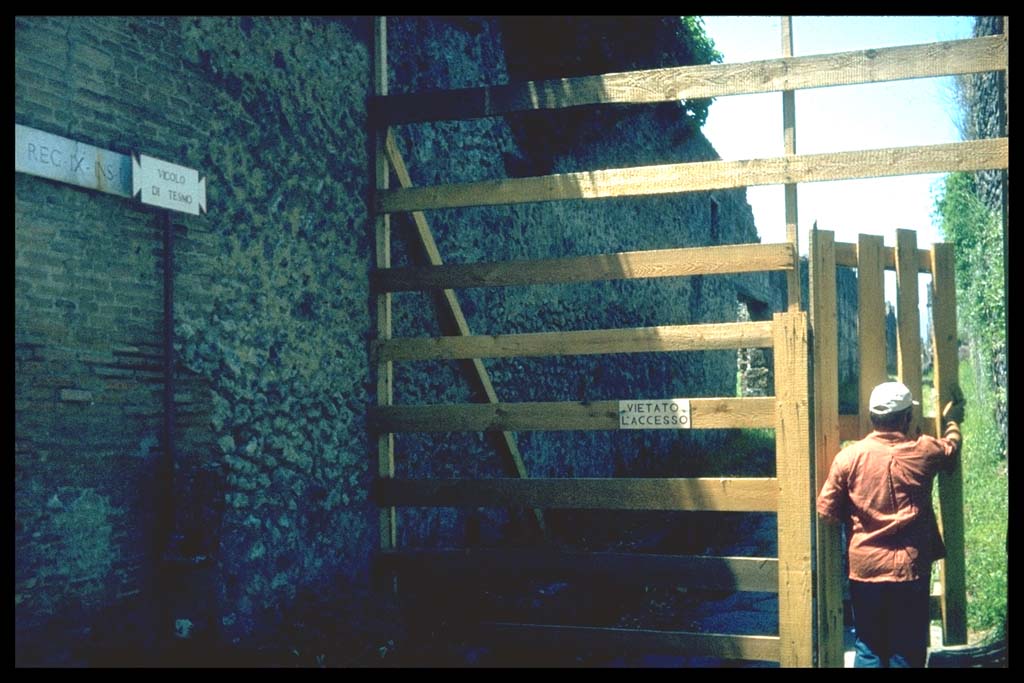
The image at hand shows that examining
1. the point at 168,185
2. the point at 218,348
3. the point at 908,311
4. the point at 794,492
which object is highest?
the point at 168,185

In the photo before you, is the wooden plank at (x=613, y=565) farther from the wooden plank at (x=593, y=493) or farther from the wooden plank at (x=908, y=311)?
the wooden plank at (x=908, y=311)

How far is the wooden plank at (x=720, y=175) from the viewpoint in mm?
5609

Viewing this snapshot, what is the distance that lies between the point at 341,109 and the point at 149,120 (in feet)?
5.35

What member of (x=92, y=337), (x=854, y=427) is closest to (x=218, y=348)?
(x=92, y=337)

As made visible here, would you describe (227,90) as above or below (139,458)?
above

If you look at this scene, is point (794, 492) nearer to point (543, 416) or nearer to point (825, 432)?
point (825, 432)

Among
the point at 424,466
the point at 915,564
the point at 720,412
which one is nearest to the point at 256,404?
the point at 424,466

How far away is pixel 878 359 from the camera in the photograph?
5469mm

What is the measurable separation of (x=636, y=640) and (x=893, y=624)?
1.38m

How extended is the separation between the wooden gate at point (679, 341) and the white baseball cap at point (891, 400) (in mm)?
389

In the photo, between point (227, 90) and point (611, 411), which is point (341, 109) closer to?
point (227, 90)

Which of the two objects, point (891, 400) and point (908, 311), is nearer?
point (891, 400)

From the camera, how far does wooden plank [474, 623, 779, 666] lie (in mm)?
5547

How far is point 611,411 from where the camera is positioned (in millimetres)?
5996
